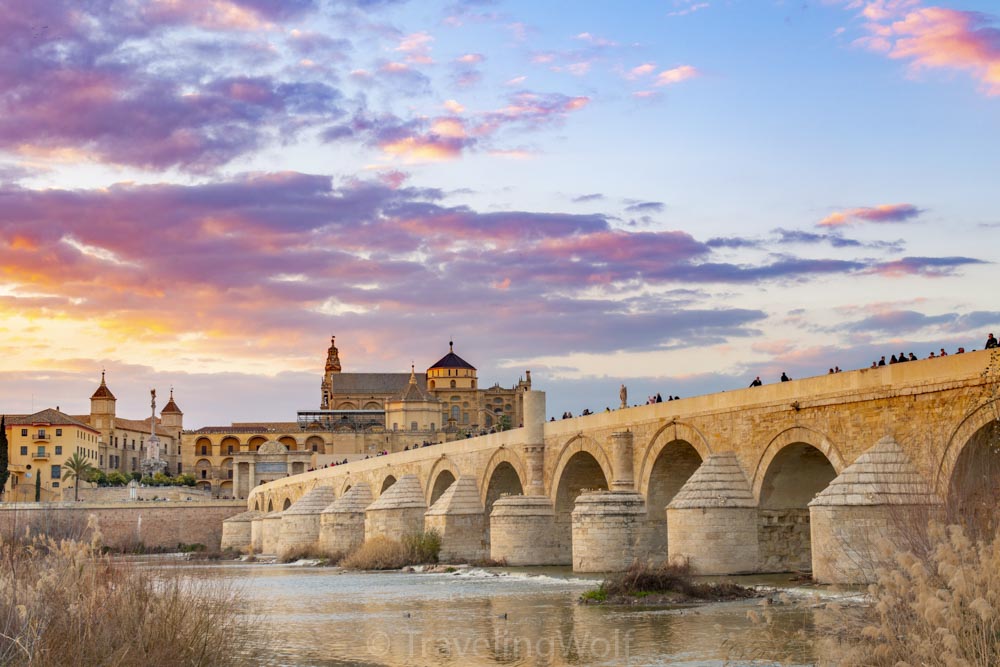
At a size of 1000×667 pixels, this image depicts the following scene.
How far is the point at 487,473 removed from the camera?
1512 inches

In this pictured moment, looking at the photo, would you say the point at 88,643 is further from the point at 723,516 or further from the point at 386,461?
the point at 386,461

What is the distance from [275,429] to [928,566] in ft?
374

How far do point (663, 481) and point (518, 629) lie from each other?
11749 mm

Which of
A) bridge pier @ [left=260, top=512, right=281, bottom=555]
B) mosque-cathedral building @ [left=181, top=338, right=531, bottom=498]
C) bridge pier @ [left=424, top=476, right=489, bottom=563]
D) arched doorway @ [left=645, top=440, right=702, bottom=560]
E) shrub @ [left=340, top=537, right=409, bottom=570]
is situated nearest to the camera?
arched doorway @ [left=645, top=440, right=702, bottom=560]

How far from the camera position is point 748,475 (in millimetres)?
23969

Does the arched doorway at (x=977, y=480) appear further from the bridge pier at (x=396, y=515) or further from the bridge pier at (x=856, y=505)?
the bridge pier at (x=396, y=515)

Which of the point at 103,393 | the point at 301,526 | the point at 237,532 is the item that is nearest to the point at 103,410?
the point at 103,393

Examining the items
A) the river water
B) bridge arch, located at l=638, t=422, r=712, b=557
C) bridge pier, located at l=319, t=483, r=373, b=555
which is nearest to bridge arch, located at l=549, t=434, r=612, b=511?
bridge arch, located at l=638, t=422, r=712, b=557

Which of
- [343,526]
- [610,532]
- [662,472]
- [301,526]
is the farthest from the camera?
[301,526]

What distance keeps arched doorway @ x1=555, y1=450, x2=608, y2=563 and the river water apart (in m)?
6.81

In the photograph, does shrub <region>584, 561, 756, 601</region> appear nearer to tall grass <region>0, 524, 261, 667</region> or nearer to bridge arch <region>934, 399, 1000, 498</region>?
bridge arch <region>934, 399, 1000, 498</region>

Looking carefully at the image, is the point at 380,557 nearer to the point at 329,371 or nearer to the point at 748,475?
the point at 748,475

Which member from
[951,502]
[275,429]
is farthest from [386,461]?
[275,429]

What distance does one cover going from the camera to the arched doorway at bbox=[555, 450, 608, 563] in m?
33.2
